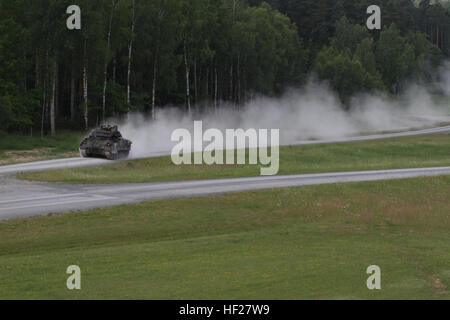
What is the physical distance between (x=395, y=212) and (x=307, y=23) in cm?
9972

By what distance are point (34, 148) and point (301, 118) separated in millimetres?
47737

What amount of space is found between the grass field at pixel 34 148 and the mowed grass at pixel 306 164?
5.89 meters

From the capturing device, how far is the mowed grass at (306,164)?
Answer: 33188 mm

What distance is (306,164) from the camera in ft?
151

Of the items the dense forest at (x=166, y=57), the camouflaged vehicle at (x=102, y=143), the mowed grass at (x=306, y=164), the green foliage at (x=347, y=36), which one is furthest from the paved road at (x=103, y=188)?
the green foliage at (x=347, y=36)

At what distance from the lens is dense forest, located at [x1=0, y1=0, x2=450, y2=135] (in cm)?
4684

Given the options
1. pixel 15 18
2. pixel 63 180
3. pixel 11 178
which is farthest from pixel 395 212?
pixel 15 18

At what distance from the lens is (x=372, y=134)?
233 feet

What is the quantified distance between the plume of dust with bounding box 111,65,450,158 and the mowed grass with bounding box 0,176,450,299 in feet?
58.2

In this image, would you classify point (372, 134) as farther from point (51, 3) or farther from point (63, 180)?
point (63, 180)

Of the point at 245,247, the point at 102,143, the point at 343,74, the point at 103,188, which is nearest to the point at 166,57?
the point at 102,143

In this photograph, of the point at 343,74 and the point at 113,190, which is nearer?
the point at 113,190

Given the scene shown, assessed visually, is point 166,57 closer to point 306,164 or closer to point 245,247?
point 306,164

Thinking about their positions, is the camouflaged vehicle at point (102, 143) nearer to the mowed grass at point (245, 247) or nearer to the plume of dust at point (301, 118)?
the plume of dust at point (301, 118)
